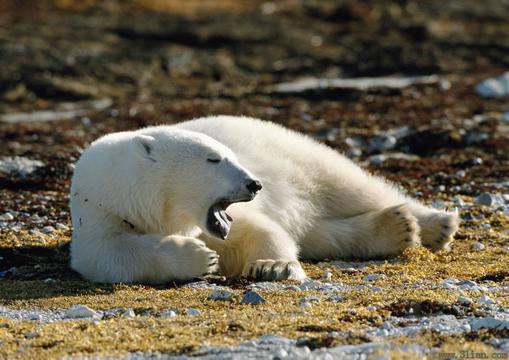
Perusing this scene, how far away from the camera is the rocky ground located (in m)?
3.95

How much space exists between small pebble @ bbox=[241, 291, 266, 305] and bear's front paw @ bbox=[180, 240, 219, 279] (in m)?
0.73

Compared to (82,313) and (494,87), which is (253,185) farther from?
(494,87)

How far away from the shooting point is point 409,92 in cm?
1558

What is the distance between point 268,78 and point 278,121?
235 inches

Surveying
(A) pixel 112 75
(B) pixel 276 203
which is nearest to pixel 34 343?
(B) pixel 276 203

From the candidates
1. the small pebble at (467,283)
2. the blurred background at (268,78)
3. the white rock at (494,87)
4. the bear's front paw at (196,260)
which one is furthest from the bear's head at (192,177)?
the white rock at (494,87)

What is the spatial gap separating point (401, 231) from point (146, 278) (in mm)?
1878

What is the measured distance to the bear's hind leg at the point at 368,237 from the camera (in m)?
6.23

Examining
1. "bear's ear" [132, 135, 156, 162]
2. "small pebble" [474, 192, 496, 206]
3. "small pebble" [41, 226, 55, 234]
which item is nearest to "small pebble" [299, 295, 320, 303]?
"bear's ear" [132, 135, 156, 162]

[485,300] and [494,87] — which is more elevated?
[494,87]

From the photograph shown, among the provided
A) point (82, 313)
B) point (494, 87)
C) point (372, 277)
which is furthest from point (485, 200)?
point (494, 87)

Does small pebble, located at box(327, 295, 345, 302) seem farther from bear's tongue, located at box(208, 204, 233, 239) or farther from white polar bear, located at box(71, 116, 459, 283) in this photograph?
bear's tongue, located at box(208, 204, 233, 239)

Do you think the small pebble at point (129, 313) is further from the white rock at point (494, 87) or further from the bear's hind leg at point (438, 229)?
the white rock at point (494, 87)

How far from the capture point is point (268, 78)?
734 inches
